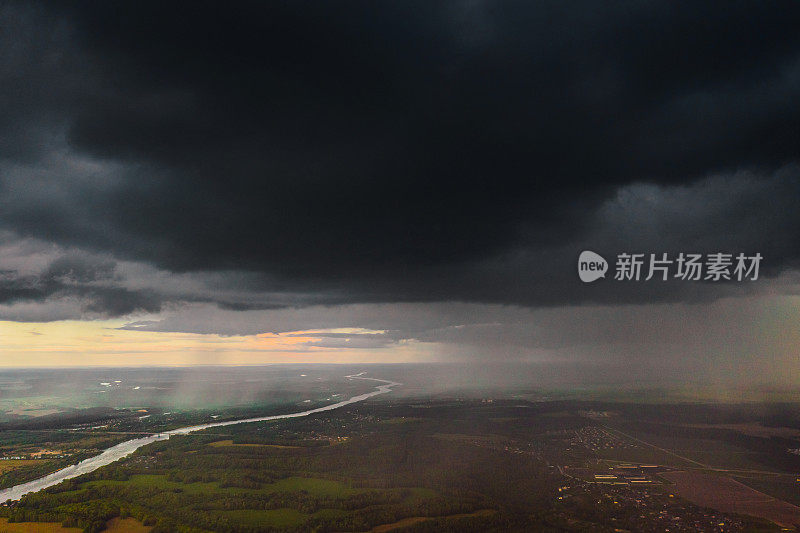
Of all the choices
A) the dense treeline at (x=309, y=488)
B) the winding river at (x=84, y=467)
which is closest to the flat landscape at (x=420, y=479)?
the dense treeline at (x=309, y=488)

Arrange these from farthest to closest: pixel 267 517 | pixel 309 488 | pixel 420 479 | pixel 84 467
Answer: pixel 84 467 → pixel 420 479 → pixel 309 488 → pixel 267 517

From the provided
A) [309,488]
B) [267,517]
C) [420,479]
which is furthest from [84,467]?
[420,479]

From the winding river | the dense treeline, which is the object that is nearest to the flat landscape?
the dense treeline

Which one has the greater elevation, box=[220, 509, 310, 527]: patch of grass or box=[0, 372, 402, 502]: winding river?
box=[220, 509, 310, 527]: patch of grass

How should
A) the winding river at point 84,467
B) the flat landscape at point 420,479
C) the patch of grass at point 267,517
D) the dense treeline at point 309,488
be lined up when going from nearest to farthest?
the flat landscape at point 420,479, the dense treeline at point 309,488, the patch of grass at point 267,517, the winding river at point 84,467

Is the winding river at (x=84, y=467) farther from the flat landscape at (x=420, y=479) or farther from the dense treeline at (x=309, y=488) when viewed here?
the dense treeline at (x=309, y=488)

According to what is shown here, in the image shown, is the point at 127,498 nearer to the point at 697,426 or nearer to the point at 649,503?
the point at 649,503

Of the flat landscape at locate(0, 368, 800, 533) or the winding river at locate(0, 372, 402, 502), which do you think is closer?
the flat landscape at locate(0, 368, 800, 533)

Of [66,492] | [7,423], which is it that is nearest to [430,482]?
[66,492]

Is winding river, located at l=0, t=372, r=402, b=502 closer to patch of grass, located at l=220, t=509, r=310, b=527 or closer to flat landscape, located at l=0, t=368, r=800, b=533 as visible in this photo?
flat landscape, located at l=0, t=368, r=800, b=533

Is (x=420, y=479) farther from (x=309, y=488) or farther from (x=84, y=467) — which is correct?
(x=84, y=467)

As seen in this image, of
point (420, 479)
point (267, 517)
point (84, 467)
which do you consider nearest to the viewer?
point (267, 517)
